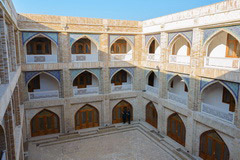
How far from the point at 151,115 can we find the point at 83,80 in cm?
516

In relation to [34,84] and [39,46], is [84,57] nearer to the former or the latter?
[39,46]

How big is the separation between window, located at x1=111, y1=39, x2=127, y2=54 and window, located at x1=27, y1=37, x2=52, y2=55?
14.1ft

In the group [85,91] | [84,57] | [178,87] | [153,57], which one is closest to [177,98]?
[178,87]

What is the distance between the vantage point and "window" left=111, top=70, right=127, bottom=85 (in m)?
14.7

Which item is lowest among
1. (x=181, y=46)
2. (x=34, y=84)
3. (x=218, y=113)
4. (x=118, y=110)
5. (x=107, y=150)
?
(x=107, y=150)

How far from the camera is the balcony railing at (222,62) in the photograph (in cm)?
815

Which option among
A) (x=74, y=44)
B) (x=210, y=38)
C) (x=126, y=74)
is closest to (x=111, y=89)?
(x=126, y=74)

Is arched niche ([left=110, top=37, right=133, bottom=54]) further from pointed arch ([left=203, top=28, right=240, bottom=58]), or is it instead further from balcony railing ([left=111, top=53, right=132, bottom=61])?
pointed arch ([left=203, top=28, right=240, bottom=58])

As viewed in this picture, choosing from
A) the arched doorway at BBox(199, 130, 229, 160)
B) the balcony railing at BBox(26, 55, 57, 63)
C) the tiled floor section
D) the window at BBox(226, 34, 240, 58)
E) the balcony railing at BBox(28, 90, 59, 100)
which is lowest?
the tiled floor section

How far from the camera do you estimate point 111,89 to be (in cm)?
1403

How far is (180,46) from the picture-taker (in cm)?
1191

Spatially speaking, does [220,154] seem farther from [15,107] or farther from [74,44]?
[74,44]

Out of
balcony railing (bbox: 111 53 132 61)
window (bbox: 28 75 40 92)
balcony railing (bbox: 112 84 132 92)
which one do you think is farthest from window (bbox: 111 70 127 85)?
window (bbox: 28 75 40 92)

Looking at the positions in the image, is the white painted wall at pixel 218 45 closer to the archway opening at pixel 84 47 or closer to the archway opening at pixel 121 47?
the archway opening at pixel 121 47
